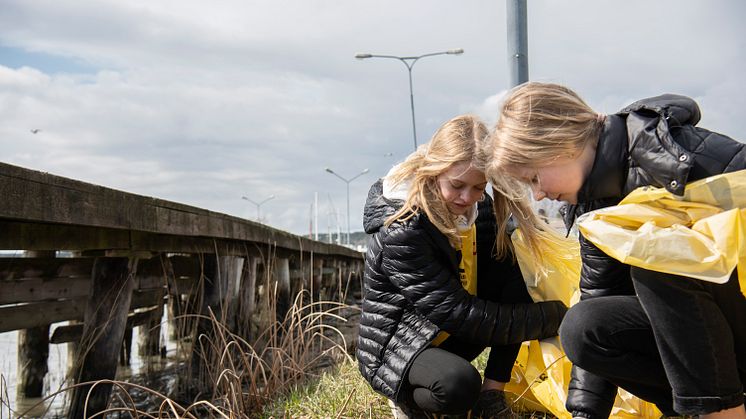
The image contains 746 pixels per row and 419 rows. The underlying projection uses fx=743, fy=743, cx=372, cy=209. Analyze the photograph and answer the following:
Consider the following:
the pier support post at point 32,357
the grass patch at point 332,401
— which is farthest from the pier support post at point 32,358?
the grass patch at point 332,401

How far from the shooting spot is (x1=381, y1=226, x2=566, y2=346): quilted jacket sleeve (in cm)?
295

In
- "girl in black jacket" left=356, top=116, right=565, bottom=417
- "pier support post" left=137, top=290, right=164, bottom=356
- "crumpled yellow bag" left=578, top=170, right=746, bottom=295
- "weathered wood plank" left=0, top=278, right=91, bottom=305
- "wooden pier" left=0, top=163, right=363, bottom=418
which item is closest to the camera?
"crumpled yellow bag" left=578, top=170, right=746, bottom=295

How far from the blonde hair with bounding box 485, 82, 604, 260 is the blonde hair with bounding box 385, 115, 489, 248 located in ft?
1.39

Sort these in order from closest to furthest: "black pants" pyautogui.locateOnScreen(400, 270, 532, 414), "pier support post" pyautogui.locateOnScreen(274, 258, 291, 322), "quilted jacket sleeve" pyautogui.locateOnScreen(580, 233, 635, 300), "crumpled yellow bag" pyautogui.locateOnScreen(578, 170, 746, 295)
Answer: "crumpled yellow bag" pyautogui.locateOnScreen(578, 170, 746, 295)
"quilted jacket sleeve" pyautogui.locateOnScreen(580, 233, 635, 300)
"black pants" pyautogui.locateOnScreen(400, 270, 532, 414)
"pier support post" pyautogui.locateOnScreen(274, 258, 291, 322)

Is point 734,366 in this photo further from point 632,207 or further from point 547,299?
point 547,299

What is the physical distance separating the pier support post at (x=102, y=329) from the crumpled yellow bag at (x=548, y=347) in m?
2.43

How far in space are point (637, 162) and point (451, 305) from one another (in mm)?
1001

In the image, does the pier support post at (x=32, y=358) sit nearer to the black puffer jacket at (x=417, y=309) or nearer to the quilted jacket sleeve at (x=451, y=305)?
the black puffer jacket at (x=417, y=309)

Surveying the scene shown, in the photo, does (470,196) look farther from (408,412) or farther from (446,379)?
(408,412)

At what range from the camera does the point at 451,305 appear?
2.95 m

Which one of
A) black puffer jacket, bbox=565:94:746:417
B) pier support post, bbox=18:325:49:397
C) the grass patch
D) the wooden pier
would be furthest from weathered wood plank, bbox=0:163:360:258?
pier support post, bbox=18:325:49:397

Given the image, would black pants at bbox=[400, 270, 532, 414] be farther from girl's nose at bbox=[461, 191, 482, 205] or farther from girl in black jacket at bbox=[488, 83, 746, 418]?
girl's nose at bbox=[461, 191, 482, 205]

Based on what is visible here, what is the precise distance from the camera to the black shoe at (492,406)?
3027 millimetres

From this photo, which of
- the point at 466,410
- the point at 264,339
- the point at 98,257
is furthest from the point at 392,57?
the point at 466,410
